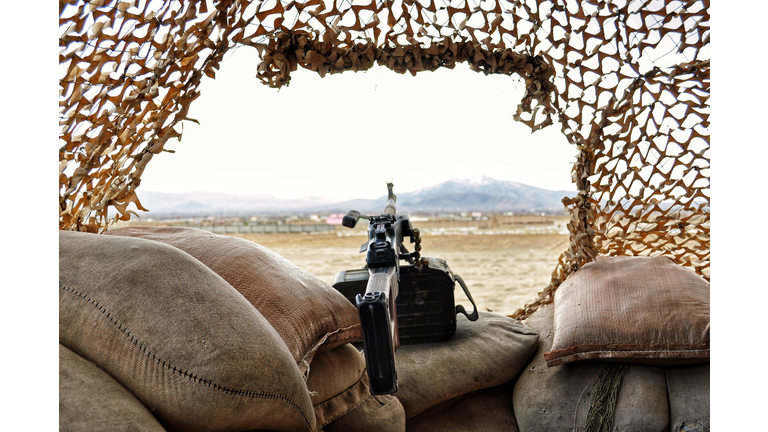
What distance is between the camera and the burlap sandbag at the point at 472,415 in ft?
4.37

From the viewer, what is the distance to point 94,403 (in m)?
0.55

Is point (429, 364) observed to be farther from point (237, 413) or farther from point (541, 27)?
point (541, 27)

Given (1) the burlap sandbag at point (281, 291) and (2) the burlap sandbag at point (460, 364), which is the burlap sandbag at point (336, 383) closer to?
(1) the burlap sandbag at point (281, 291)

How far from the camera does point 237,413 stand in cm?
63

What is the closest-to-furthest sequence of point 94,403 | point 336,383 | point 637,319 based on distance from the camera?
1. point 94,403
2. point 336,383
3. point 637,319

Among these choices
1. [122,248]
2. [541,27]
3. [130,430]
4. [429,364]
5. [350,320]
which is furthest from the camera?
[541,27]

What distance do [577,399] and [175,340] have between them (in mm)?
980

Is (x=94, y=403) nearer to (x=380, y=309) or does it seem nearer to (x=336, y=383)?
(x=380, y=309)

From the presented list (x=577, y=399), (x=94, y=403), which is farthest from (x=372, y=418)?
(x=94, y=403)

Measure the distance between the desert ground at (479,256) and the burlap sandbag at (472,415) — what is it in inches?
91.6

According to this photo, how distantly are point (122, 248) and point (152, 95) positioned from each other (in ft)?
1.77

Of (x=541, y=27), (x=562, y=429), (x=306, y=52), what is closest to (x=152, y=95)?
(x=306, y=52)

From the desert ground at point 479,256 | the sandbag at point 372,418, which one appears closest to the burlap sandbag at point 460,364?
the sandbag at point 372,418

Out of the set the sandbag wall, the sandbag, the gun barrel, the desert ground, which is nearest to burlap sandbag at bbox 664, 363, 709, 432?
the sandbag wall
